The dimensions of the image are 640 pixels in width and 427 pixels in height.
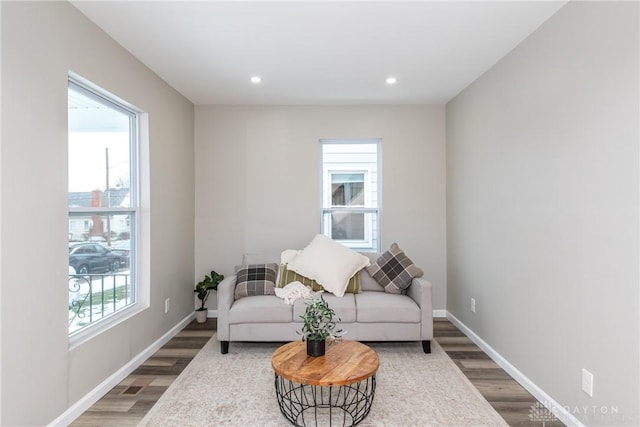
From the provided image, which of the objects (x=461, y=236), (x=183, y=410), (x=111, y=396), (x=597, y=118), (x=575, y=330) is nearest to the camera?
(x=597, y=118)

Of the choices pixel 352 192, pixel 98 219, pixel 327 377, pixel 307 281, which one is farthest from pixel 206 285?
pixel 327 377

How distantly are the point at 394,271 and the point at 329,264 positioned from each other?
661 millimetres

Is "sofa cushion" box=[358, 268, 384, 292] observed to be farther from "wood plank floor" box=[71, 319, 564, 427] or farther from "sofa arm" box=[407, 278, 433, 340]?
"wood plank floor" box=[71, 319, 564, 427]

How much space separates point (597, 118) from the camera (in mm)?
2029

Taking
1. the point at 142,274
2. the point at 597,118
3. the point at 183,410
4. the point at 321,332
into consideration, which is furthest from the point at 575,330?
the point at 142,274

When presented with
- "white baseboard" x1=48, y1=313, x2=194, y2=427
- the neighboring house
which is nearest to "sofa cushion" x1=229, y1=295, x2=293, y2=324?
"white baseboard" x1=48, y1=313, x2=194, y2=427

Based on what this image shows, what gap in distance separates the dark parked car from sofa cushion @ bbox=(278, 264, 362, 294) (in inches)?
58.5

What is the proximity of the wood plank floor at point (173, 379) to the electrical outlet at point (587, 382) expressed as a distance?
318 mm

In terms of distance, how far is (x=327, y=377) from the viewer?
206 centimetres

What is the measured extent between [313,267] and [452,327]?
1.79 meters

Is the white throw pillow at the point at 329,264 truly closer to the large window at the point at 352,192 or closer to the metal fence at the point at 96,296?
the large window at the point at 352,192

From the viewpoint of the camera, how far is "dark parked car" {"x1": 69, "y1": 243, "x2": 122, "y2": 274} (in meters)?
2.53

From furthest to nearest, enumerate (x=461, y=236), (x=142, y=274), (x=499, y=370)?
(x=461, y=236)
(x=142, y=274)
(x=499, y=370)

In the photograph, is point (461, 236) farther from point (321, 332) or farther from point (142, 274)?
point (142, 274)
